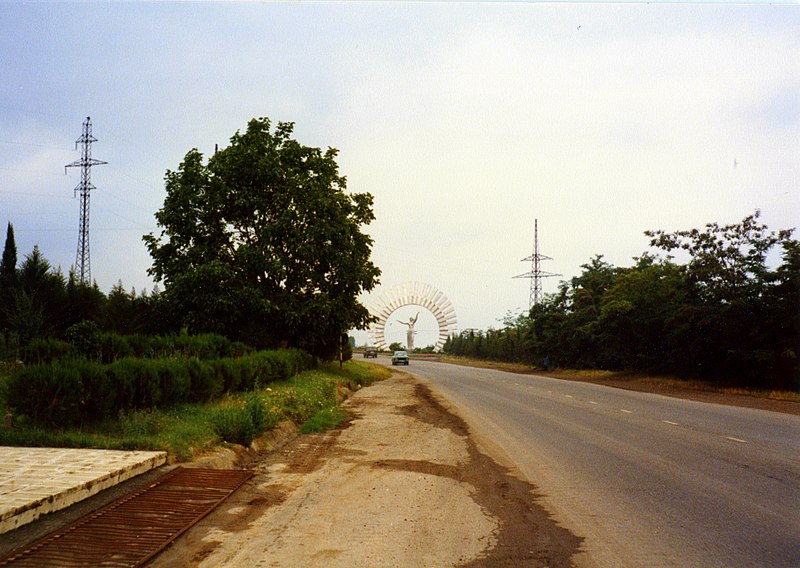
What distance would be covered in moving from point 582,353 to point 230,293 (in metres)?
33.4

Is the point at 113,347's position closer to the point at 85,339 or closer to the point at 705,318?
the point at 85,339

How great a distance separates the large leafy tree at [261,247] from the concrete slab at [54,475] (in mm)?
17400

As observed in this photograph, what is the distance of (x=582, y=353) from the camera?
51.4 metres

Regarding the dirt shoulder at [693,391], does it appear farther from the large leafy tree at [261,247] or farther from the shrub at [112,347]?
the shrub at [112,347]

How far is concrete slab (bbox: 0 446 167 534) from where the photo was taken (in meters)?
6.22

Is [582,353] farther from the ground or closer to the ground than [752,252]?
closer to the ground

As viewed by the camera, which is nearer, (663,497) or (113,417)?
(663,497)

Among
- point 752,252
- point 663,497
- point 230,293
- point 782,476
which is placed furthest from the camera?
point 752,252

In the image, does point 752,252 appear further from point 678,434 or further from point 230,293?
point 230,293

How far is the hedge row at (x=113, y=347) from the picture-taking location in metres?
13.8

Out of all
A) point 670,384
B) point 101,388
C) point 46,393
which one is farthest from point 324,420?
point 670,384

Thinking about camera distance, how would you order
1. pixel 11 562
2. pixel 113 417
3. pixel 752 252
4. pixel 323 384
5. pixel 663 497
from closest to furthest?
pixel 11 562
pixel 663 497
pixel 113 417
pixel 323 384
pixel 752 252

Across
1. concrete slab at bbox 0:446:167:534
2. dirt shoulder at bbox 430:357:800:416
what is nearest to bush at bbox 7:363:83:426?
concrete slab at bbox 0:446:167:534

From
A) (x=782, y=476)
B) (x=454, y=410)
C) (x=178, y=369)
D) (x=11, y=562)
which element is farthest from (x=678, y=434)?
(x=11, y=562)
